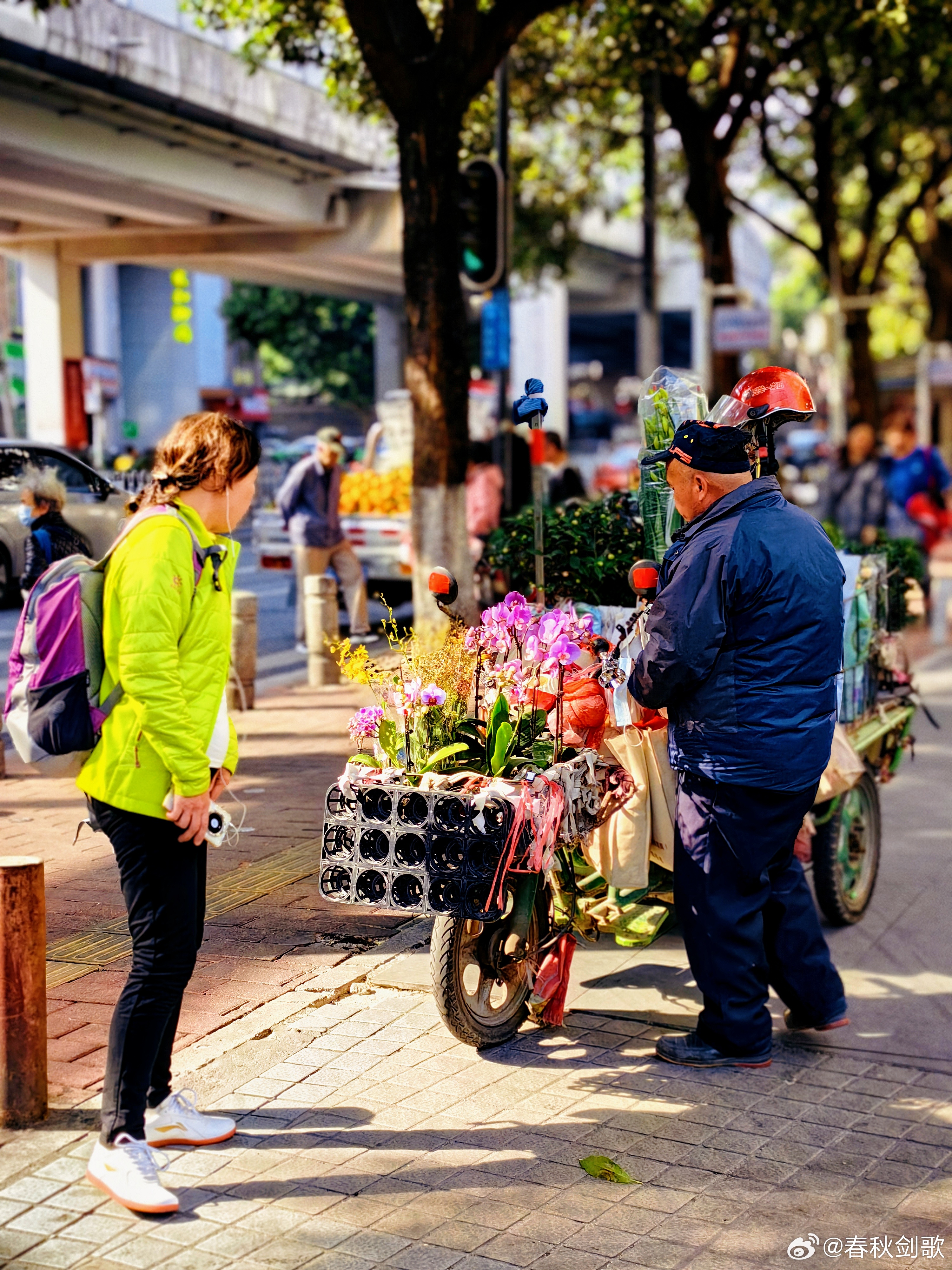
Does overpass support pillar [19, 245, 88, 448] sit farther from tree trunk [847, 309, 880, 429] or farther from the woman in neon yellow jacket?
the woman in neon yellow jacket

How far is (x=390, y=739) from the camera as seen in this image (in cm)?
443

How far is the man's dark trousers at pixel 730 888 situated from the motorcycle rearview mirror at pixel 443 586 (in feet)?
2.86

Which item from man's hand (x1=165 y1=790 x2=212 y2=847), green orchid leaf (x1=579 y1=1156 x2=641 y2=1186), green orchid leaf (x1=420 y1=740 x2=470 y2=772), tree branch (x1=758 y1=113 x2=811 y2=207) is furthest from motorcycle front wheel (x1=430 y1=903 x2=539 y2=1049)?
tree branch (x1=758 y1=113 x2=811 y2=207)

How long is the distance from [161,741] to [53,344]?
1042 inches

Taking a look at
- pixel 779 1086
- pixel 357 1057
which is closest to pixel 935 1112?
pixel 779 1086

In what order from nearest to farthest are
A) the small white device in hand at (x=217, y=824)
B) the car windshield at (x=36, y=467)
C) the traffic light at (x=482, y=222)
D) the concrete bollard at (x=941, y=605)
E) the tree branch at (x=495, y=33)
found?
the small white device in hand at (x=217, y=824) → the tree branch at (x=495, y=33) → the traffic light at (x=482, y=222) → the car windshield at (x=36, y=467) → the concrete bollard at (x=941, y=605)

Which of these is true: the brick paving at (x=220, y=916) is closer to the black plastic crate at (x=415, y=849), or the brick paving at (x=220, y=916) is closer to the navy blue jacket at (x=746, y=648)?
the black plastic crate at (x=415, y=849)

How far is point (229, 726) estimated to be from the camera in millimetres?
3785

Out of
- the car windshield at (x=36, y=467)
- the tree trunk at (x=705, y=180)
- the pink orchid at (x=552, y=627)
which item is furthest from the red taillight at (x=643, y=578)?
the tree trunk at (x=705, y=180)

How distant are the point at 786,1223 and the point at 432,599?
6.49 metres

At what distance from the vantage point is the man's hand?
3.49 metres

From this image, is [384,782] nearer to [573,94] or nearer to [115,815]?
[115,815]

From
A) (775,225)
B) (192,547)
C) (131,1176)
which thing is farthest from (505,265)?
(775,225)

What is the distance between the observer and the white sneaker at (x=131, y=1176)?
348 cm
